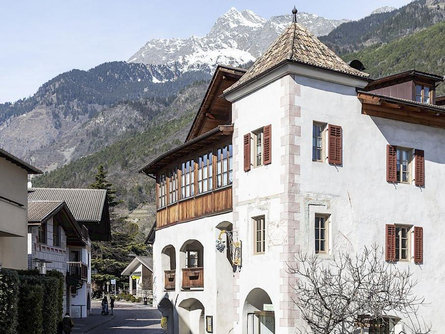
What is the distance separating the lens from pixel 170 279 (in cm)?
3691

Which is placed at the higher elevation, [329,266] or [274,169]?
[274,169]

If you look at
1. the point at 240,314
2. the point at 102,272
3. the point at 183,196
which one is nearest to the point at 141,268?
the point at 102,272

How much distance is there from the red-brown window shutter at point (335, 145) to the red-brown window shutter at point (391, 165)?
2318 mm

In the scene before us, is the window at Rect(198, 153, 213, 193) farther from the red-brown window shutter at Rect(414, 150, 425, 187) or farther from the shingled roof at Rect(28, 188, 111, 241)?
the shingled roof at Rect(28, 188, 111, 241)

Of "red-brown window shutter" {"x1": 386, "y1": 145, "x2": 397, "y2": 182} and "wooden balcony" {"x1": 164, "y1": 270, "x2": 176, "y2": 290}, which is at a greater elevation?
"red-brown window shutter" {"x1": 386, "y1": 145, "x2": 397, "y2": 182}

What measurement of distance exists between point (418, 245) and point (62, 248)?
27.2 m

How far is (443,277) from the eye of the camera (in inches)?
1145

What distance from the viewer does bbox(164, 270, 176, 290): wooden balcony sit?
120ft

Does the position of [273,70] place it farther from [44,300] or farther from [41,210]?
[41,210]

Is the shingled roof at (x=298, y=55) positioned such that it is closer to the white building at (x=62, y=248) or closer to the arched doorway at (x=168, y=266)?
the arched doorway at (x=168, y=266)

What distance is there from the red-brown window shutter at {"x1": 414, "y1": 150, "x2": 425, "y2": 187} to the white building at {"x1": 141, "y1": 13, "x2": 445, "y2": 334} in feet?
0.18

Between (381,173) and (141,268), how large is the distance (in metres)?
68.9

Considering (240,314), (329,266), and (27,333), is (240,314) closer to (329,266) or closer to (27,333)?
(329,266)

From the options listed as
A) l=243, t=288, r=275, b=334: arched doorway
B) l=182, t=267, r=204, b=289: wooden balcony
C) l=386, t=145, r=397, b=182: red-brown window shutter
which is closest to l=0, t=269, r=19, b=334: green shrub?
l=243, t=288, r=275, b=334: arched doorway
